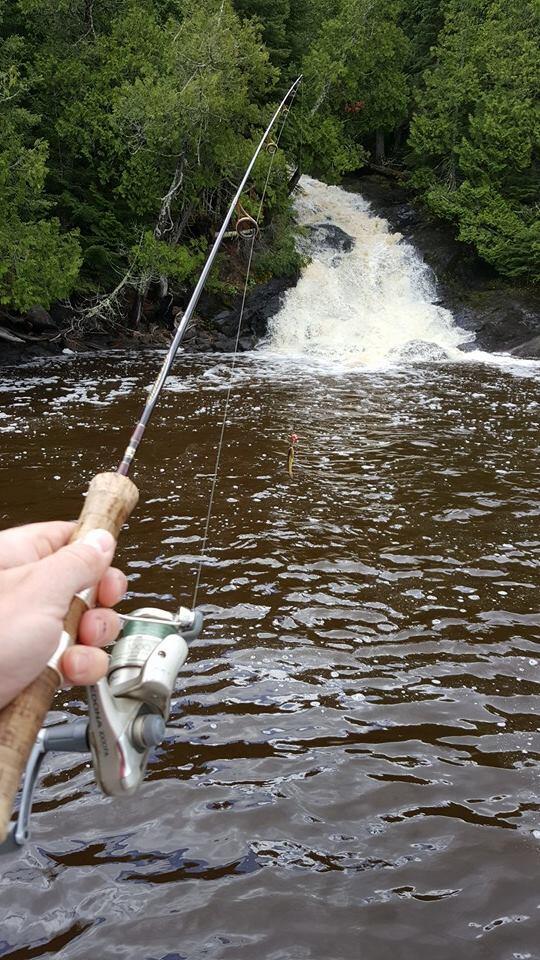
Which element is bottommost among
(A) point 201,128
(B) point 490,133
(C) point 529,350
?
(C) point 529,350

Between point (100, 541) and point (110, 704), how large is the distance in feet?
1.62

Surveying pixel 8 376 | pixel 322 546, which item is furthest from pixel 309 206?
pixel 322 546

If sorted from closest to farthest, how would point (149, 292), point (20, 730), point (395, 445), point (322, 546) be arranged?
point (20, 730) < point (322, 546) < point (395, 445) < point (149, 292)

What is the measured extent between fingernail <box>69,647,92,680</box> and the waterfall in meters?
17.2

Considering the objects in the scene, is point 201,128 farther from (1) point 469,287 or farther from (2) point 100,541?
(2) point 100,541

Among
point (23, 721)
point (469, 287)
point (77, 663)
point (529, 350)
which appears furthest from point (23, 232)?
point (23, 721)

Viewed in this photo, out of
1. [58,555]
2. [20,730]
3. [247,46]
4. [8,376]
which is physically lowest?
[8,376]

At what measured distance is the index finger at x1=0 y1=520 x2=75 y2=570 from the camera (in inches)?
88.6

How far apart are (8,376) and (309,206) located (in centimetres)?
1636

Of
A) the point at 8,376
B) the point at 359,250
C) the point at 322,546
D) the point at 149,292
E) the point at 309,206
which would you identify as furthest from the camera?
the point at 309,206

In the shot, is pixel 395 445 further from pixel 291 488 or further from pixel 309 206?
pixel 309 206

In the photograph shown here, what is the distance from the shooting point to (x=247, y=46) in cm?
1891

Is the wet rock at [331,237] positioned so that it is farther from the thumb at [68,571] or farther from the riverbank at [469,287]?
the thumb at [68,571]

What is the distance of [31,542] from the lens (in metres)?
2.29
